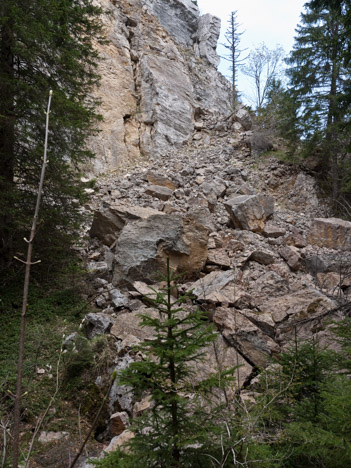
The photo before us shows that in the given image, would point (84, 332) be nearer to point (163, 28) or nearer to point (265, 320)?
point (265, 320)

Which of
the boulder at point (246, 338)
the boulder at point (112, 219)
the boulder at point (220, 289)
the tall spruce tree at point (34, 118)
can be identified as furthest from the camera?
the boulder at point (112, 219)

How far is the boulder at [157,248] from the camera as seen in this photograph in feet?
22.9

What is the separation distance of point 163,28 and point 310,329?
2052 cm

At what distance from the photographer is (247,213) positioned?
9.42 meters

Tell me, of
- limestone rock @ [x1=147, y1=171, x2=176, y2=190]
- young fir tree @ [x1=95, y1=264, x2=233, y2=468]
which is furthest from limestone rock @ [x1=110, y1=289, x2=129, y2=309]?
limestone rock @ [x1=147, y1=171, x2=176, y2=190]

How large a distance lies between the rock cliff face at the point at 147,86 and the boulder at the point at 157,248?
7080 mm

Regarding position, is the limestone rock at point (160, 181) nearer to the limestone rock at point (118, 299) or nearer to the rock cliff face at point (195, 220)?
the rock cliff face at point (195, 220)

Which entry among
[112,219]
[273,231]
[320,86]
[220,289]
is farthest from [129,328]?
[320,86]

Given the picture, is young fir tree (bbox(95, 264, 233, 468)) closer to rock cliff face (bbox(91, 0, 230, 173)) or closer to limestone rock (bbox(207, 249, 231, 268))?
limestone rock (bbox(207, 249, 231, 268))

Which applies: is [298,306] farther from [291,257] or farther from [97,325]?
[97,325]

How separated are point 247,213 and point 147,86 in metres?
10.9

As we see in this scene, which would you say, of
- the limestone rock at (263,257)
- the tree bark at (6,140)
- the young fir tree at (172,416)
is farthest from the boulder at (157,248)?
the young fir tree at (172,416)

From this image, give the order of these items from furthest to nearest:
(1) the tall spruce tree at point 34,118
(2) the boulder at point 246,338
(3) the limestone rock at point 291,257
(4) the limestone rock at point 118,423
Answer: (3) the limestone rock at point 291,257 < (1) the tall spruce tree at point 34,118 < (2) the boulder at point 246,338 < (4) the limestone rock at point 118,423

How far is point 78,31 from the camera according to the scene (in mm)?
8703
